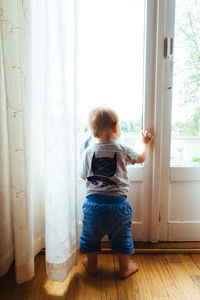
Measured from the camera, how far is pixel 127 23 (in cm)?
150

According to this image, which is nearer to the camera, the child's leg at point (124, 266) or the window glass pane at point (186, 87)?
the child's leg at point (124, 266)

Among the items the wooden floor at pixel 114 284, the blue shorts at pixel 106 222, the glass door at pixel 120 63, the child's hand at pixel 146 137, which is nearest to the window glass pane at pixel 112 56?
the glass door at pixel 120 63

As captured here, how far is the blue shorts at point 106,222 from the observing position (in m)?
1.30

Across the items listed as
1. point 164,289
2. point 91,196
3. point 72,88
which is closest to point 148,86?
point 72,88

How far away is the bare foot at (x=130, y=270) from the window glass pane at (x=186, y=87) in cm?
73

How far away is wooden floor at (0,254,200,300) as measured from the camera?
4.00ft

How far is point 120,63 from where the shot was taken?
1.53 m

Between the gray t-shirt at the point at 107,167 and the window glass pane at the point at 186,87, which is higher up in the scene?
the window glass pane at the point at 186,87

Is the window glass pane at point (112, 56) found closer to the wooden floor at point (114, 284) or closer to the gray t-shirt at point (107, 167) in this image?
the gray t-shirt at point (107, 167)

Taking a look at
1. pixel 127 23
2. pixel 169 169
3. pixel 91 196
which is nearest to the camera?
pixel 91 196

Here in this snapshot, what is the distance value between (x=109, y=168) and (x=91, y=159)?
0.39 ft

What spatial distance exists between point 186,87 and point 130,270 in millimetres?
1252

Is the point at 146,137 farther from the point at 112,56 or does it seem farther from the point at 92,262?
the point at 92,262

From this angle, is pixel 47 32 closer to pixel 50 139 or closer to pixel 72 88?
pixel 72 88
